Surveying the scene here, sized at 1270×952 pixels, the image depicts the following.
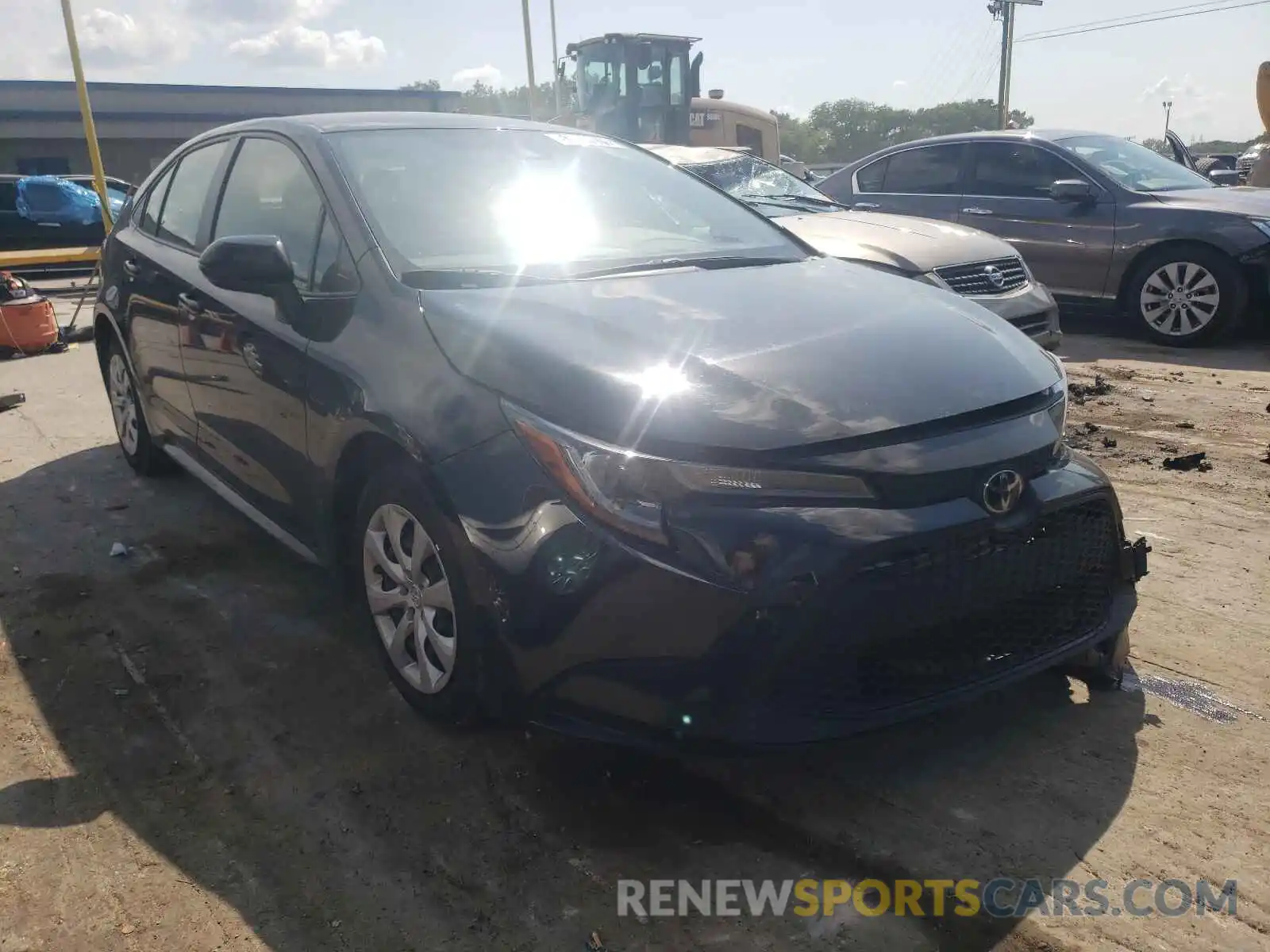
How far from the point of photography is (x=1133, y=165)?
8.52 metres

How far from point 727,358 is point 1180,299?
6.53 m

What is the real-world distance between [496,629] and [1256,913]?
1.71 metres

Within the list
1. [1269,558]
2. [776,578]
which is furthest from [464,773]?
[1269,558]

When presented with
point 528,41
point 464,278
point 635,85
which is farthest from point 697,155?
point 528,41

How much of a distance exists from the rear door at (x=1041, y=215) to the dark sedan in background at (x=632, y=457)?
18.4ft

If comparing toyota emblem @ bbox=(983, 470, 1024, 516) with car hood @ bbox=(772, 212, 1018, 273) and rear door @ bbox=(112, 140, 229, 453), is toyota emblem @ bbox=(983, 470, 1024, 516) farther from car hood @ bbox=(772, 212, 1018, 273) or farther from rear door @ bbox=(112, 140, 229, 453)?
car hood @ bbox=(772, 212, 1018, 273)

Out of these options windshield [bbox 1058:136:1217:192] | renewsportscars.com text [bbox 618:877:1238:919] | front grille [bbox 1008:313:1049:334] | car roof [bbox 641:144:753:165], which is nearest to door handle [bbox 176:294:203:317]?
renewsportscars.com text [bbox 618:877:1238:919]

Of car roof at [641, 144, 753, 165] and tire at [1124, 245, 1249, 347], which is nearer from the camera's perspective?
tire at [1124, 245, 1249, 347]

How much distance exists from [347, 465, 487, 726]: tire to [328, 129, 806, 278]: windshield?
2.35 ft

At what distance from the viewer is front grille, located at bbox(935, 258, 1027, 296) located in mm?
6109

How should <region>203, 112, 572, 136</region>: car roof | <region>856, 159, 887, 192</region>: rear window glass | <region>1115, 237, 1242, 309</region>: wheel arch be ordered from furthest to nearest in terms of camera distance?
<region>856, 159, 887, 192</region>: rear window glass → <region>1115, 237, 1242, 309</region>: wheel arch → <region>203, 112, 572, 136</region>: car roof

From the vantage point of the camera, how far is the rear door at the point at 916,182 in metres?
8.98

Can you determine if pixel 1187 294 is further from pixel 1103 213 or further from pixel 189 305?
pixel 189 305

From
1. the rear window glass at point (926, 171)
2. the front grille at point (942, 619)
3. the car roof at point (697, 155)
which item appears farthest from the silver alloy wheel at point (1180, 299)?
the front grille at point (942, 619)
